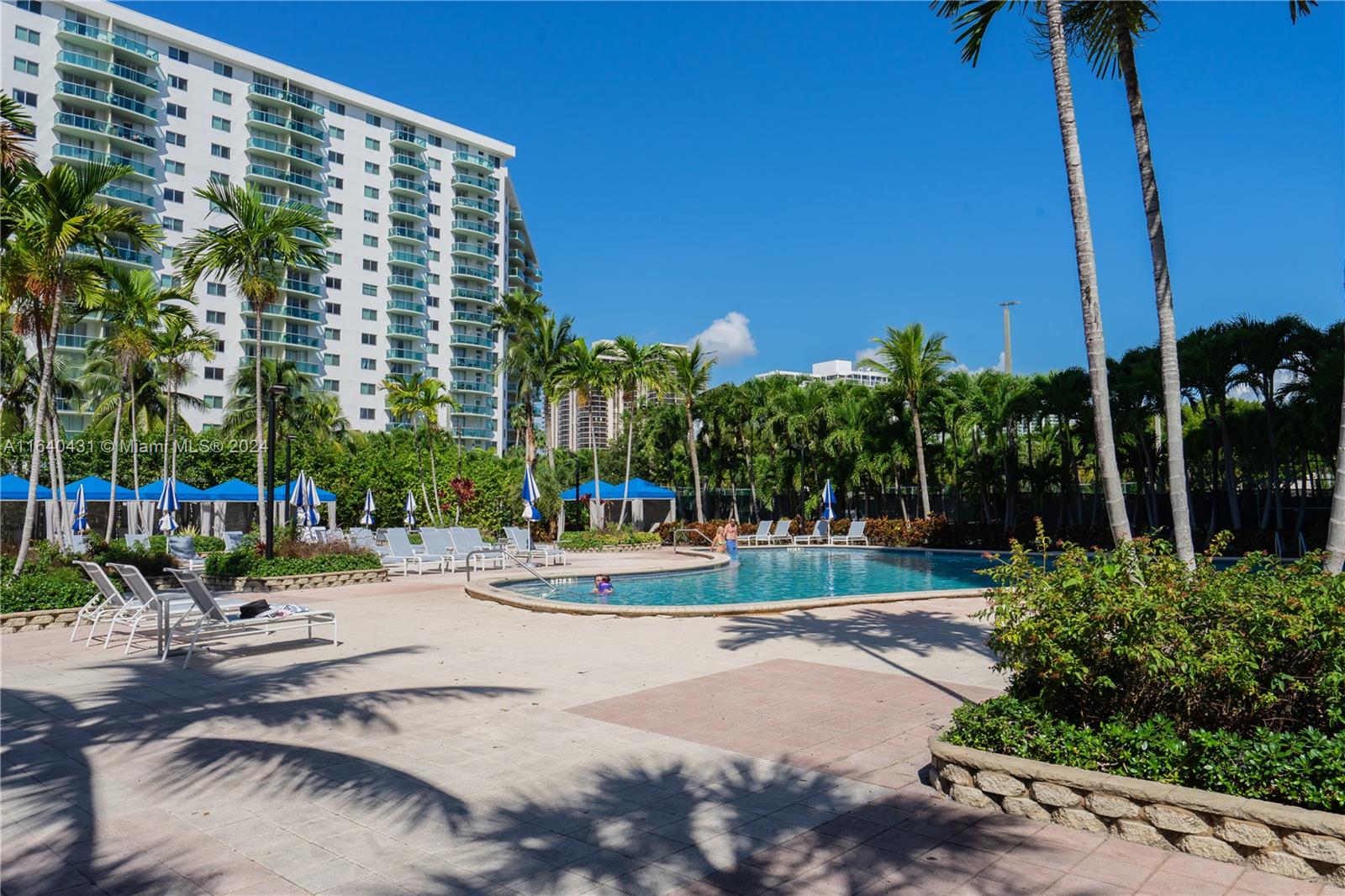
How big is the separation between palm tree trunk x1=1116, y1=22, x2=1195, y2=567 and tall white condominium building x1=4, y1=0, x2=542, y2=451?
47657 millimetres

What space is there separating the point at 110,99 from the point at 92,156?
3637mm

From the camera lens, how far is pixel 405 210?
67.2m

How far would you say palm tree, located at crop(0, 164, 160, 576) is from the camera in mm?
12336

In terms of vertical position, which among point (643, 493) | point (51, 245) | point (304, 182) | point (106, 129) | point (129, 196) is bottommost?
point (643, 493)

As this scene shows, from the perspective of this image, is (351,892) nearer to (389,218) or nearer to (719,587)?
(719,587)

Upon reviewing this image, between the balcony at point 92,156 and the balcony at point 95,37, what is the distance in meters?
6.25

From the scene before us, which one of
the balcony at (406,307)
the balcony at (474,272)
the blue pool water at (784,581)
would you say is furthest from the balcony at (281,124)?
the blue pool water at (784,581)

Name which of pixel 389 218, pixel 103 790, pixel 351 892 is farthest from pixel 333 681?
pixel 389 218

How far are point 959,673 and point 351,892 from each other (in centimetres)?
584

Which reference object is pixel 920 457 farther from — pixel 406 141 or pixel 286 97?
pixel 406 141

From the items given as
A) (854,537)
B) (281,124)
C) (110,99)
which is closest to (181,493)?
(854,537)

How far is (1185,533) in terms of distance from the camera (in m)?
6.79

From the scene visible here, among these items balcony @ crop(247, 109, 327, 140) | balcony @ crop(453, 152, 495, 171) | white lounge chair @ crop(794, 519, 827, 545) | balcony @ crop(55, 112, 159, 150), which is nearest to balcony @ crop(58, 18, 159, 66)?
balcony @ crop(55, 112, 159, 150)

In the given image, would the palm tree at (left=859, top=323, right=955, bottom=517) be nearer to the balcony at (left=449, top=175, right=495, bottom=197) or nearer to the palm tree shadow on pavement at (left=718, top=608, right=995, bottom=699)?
the palm tree shadow on pavement at (left=718, top=608, right=995, bottom=699)
